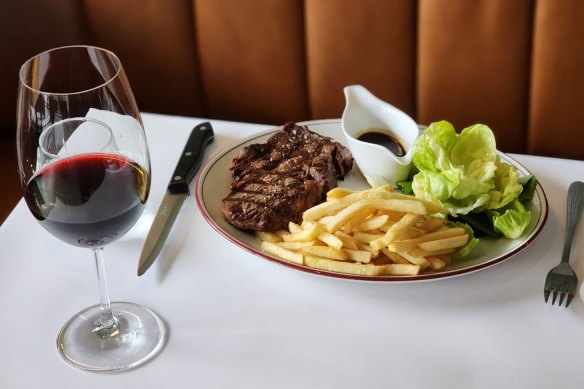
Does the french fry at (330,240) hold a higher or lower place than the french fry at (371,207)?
lower

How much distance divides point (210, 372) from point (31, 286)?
1.21 feet

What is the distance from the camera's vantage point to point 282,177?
146 centimetres

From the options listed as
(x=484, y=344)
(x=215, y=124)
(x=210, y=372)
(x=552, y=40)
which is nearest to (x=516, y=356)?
(x=484, y=344)

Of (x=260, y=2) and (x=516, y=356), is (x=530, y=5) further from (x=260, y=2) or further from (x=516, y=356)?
(x=516, y=356)

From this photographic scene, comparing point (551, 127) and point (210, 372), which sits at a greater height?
point (210, 372)

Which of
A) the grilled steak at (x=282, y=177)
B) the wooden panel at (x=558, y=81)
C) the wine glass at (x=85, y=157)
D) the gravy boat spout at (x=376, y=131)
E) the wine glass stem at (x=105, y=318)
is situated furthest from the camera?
the wooden panel at (x=558, y=81)

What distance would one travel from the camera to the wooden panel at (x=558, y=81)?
6.73 ft

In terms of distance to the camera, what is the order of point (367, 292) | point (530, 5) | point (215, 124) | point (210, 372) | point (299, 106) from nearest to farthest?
1. point (210, 372)
2. point (367, 292)
3. point (215, 124)
4. point (530, 5)
5. point (299, 106)

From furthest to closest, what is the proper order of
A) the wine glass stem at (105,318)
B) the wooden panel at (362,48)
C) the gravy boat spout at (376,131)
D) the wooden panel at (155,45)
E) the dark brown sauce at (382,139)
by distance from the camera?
the wooden panel at (155,45) < the wooden panel at (362,48) < the dark brown sauce at (382,139) < the gravy boat spout at (376,131) < the wine glass stem at (105,318)

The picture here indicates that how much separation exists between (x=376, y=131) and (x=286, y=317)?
58 cm

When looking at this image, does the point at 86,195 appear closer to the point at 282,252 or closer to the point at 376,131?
the point at 282,252

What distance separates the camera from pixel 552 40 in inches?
Answer: 82.2

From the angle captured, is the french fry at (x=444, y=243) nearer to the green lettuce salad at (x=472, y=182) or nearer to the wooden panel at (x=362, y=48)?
the green lettuce salad at (x=472, y=182)

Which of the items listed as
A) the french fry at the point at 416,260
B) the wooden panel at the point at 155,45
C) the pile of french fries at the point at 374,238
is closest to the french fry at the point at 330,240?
the pile of french fries at the point at 374,238
